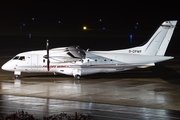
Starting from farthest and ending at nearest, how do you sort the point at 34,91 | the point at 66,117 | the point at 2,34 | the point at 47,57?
the point at 2,34, the point at 47,57, the point at 34,91, the point at 66,117

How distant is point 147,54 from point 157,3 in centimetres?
11030

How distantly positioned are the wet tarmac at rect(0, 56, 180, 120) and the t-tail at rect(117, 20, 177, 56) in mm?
2970

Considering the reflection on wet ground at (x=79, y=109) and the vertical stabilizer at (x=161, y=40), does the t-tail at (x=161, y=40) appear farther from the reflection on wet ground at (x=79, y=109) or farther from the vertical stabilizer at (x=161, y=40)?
the reflection on wet ground at (x=79, y=109)

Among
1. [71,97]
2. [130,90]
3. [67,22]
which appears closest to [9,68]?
[71,97]

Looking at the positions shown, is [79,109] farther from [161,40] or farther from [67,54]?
[161,40]

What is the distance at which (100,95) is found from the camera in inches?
849

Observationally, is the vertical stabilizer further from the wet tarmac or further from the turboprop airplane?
the wet tarmac

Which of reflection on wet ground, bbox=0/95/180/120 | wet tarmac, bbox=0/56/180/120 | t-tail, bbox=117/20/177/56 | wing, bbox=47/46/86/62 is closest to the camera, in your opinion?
reflection on wet ground, bbox=0/95/180/120

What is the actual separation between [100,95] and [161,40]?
11625mm

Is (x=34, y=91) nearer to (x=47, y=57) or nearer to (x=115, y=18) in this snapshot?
(x=47, y=57)

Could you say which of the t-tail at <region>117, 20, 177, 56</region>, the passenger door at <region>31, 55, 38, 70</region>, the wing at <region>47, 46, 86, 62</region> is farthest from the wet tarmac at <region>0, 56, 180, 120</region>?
the t-tail at <region>117, 20, 177, 56</region>

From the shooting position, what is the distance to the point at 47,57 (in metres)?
28.6

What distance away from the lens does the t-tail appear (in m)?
29.4

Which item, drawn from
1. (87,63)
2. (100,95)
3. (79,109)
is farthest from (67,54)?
(79,109)
